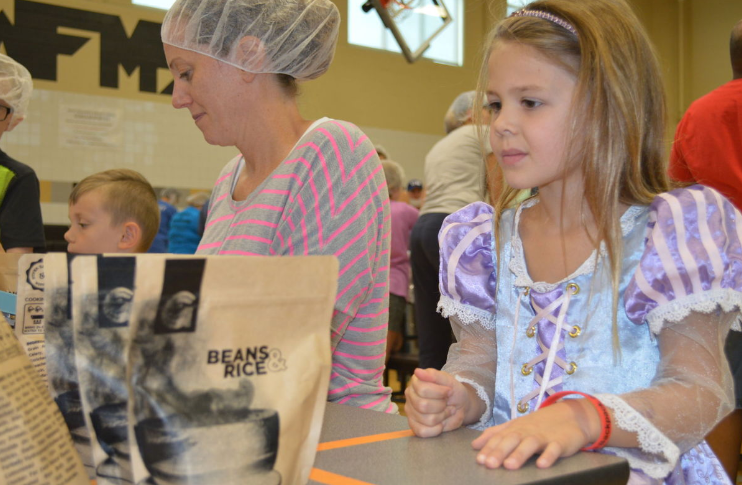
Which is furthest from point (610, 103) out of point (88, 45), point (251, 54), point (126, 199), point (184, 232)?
point (88, 45)

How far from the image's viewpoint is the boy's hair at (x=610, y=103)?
112 cm

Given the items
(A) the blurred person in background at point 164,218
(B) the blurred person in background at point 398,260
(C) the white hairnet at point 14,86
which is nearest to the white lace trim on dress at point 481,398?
(C) the white hairnet at point 14,86

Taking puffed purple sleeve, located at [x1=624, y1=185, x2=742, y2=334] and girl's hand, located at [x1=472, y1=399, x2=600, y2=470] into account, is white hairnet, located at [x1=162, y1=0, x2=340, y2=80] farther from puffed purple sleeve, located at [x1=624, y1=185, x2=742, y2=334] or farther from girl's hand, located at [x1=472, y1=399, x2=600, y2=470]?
girl's hand, located at [x1=472, y1=399, x2=600, y2=470]

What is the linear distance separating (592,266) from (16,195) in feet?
6.71

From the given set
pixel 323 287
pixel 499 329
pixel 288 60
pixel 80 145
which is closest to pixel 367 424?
pixel 323 287

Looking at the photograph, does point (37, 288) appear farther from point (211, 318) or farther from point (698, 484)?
point (698, 484)

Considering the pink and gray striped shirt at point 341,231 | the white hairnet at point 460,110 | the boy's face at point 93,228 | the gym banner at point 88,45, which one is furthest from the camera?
the gym banner at point 88,45

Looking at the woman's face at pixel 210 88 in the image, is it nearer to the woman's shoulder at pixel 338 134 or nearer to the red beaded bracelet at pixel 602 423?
the woman's shoulder at pixel 338 134

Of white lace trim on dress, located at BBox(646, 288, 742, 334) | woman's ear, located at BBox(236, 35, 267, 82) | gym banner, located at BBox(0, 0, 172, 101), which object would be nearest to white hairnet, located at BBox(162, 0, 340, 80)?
woman's ear, located at BBox(236, 35, 267, 82)

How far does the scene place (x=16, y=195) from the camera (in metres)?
2.47

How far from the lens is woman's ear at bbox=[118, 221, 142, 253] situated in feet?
7.50

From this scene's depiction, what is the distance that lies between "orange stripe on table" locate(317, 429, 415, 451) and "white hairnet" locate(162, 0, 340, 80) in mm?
1004

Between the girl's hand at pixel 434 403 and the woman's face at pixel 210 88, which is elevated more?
the woman's face at pixel 210 88

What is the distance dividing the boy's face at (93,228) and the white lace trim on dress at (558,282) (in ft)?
4.75
